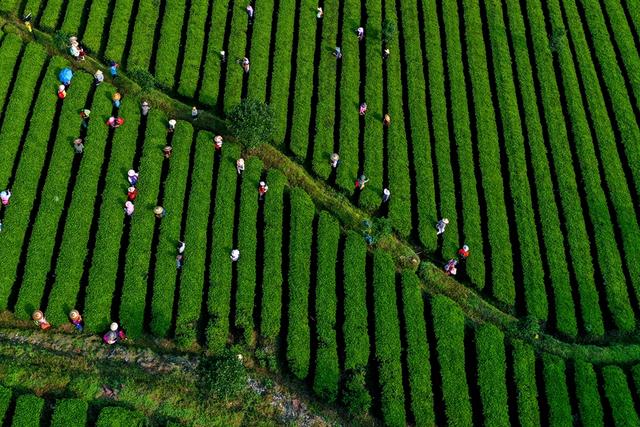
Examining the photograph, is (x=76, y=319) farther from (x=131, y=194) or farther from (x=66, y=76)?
(x=66, y=76)

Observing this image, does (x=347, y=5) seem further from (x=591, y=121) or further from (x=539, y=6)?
(x=591, y=121)

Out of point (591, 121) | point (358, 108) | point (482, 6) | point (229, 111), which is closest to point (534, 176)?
point (591, 121)

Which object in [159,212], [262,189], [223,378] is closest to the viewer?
[223,378]

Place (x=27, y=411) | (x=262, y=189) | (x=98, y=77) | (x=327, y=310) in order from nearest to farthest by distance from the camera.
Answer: (x=27, y=411)
(x=327, y=310)
(x=262, y=189)
(x=98, y=77)

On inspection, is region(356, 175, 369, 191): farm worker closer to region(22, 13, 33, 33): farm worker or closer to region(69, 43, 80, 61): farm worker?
region(69, 43, 80, 61): farm worker

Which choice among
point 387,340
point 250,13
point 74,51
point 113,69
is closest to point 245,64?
point 250,13

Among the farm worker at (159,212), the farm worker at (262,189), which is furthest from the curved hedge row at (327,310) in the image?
the farm worker at (159,212)

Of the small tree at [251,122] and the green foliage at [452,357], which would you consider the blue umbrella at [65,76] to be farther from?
the green foliage at [452,357]
